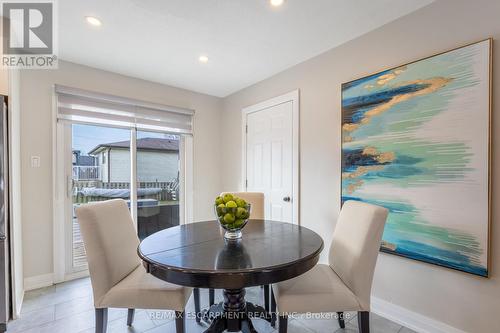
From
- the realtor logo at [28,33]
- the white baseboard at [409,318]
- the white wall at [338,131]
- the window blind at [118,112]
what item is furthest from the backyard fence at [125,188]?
the white baseboard at [409,318]

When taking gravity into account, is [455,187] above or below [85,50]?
below

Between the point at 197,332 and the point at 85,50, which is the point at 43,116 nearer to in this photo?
the point at 85,50

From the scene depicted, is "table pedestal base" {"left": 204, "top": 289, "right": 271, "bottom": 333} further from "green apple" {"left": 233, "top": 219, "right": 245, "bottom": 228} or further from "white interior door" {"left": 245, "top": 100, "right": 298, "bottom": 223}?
"white interior door" {"left": 245, "top": 100, "right": 298, "bottom": 223}

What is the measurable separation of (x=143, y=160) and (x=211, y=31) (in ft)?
6.38

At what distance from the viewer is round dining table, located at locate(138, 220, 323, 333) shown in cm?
112

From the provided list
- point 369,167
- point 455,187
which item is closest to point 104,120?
point 369,167

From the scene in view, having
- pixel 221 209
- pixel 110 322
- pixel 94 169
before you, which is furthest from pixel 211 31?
pixel 110 322

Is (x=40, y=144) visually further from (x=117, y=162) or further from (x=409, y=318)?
Answer: (x=409, y=318)

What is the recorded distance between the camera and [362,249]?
4.75ft

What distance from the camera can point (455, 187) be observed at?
5.37 feet

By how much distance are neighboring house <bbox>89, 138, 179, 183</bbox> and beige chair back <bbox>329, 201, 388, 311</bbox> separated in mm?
2678

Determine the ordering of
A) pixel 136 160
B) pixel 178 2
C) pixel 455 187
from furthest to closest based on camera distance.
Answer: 1. pixel 136 160
2. pixel 178 2
3. pixel 455 187

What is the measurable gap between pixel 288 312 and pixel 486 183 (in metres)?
1.47

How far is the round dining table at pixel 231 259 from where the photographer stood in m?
1.12
